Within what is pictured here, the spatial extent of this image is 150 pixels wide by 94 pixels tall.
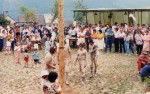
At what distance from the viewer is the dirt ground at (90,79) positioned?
59.0 feet

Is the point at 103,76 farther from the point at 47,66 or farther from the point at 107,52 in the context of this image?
the point at 107,52

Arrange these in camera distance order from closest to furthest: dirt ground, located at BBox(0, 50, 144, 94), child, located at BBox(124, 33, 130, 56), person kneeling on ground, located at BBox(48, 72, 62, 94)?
person kneeling on ground, located at BBox(48, 72, 62, 94) < dirt ground, located at BBox(0, 50, 144, 94) < child, located at BBox(124, 33, 130, 56)

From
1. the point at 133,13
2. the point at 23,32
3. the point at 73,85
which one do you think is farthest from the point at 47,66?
the point at 133,13

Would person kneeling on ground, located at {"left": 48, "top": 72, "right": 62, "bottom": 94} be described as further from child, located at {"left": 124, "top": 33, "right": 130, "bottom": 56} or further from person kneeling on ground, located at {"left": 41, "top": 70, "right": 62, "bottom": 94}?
child, located at {"left": 124, "top": 33, "right": 130, "bottom": 56}

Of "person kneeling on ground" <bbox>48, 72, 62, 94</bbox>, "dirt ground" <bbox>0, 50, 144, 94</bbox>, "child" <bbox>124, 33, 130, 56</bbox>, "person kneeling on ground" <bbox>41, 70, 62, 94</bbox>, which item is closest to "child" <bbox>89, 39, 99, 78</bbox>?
"dirt ground" <bbox>0, 50, 144, 94</bbox>

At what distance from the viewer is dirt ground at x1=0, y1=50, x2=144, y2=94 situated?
59.0 ft

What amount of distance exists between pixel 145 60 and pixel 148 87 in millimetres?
9744

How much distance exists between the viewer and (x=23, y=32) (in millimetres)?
33781

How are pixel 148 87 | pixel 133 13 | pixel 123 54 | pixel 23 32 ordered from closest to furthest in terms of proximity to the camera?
1. pixel 148 87
2. pixel 123 54
3. pixel 23 32
4. pixel 133 13

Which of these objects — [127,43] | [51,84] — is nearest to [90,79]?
[51,84]

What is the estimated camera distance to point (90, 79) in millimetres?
20156

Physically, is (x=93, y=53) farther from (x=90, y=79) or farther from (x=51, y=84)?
(x=51, y=84)

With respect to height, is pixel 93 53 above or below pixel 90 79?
above

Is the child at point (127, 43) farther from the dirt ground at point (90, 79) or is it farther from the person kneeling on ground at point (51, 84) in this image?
the person kneeling on ground at point (51, 84)
